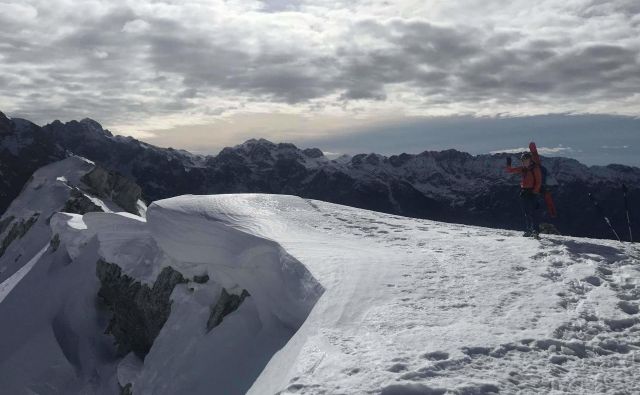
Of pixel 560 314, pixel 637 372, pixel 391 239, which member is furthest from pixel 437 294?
pixel 391 239

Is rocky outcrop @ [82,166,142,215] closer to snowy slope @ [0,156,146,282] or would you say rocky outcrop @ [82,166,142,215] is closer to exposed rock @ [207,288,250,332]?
snowy slope @ [0,156,146,282]

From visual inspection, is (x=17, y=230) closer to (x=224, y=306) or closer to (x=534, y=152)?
(x=224, y=306)

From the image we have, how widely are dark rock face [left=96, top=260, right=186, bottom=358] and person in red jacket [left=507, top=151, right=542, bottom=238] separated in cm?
1263

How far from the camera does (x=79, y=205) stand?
5069 cm

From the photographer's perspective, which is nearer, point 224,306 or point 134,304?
point 224,306

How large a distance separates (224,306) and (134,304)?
7348mm

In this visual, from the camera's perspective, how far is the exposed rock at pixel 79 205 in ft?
162

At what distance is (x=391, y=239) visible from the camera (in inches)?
688

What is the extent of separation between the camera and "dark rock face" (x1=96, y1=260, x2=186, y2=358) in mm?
20453

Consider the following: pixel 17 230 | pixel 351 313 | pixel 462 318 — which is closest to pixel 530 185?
pixel 462 318

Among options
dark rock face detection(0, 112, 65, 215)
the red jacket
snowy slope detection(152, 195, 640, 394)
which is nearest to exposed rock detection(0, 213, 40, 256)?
snowy slope detection(152, 195, 640, 394)

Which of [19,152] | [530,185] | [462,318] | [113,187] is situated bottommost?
[462,318]

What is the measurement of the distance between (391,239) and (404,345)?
8835mm

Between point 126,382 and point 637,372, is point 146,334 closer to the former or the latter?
point 126,382
